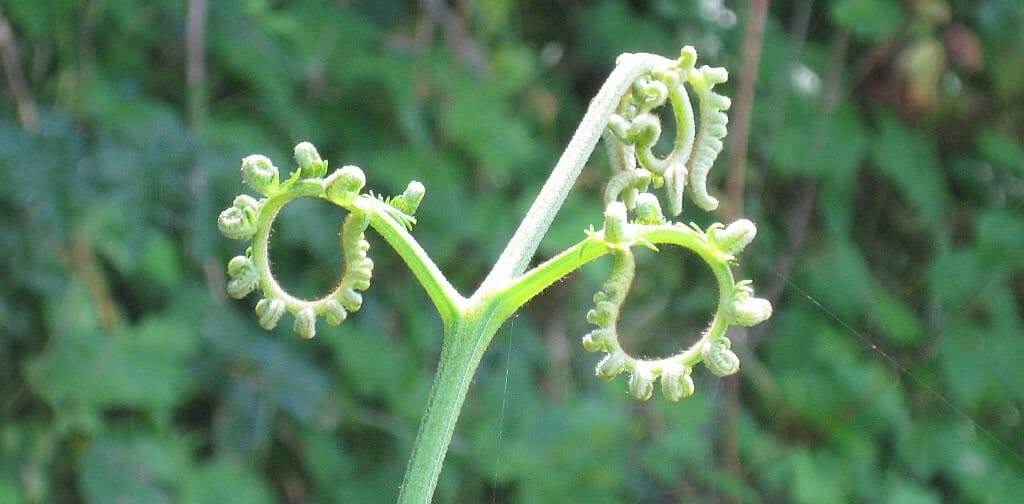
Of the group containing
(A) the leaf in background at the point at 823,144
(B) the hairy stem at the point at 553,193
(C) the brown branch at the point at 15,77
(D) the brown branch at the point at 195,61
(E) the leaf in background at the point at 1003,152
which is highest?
(C) the brown branch at the point at 15,77

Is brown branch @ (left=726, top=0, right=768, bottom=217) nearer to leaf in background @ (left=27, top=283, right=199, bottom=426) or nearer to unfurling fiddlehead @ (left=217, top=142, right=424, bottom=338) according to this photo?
leaf in background @ (left=27, top=283, right=199, bottom=426)

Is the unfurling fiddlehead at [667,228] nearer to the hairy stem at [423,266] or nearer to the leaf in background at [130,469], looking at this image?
the hairy stem at [423,266]

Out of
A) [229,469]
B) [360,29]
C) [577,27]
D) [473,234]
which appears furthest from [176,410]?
[577,27]

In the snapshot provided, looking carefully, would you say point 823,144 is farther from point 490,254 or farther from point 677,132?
point 677,132

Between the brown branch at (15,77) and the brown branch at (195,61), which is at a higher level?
the brown branch at (15,77)

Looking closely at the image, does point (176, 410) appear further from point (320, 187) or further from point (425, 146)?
point (320, 187)

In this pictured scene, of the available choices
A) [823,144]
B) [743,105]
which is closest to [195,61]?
[743,105]

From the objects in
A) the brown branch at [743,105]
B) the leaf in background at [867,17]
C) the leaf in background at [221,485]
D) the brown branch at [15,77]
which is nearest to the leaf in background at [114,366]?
the leaf in background at [221,485]

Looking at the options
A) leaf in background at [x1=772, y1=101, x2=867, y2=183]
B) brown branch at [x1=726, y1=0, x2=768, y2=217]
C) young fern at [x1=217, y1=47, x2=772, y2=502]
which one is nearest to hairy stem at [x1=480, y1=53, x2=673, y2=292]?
young fern at [x1=217, y1=47, x2=772, y2=502]
